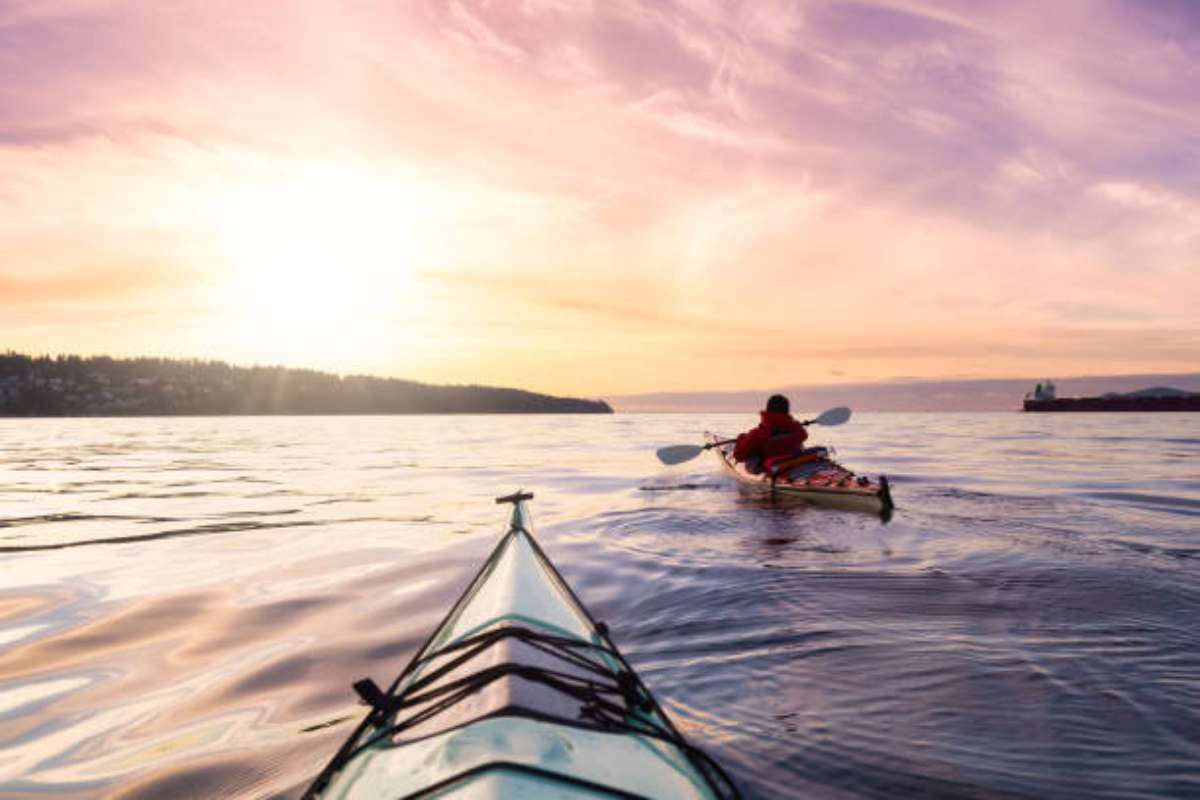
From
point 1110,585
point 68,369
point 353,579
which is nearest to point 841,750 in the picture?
point 1110,585

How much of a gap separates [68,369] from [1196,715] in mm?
185619

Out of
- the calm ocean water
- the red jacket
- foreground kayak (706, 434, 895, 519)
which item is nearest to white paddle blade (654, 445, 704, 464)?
foreground kayak (706, 434, 895, 519)

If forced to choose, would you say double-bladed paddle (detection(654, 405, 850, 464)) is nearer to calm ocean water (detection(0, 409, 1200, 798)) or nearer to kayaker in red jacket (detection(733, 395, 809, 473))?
kayaker in red jacket (detection(733, 395, 809, 473))

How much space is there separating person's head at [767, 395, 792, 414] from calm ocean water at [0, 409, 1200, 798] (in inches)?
78.6

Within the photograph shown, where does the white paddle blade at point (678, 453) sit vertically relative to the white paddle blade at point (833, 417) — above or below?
below

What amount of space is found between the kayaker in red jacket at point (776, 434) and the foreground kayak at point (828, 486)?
1.75ft

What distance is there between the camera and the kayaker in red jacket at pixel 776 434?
13773mm

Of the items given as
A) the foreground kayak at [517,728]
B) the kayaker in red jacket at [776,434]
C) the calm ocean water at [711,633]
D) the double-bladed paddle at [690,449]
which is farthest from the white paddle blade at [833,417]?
the foreground kayak at [517,728]

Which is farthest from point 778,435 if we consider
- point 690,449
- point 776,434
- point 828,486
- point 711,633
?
point 711,633

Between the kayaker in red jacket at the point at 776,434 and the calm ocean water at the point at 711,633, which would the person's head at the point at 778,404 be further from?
the calm ocean water at the point at 711,633

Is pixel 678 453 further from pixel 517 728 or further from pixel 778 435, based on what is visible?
pixel 517 728

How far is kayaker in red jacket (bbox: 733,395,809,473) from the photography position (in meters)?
13.8

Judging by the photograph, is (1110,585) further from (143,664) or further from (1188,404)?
(1188,404)

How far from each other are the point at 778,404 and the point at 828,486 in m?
2.21
